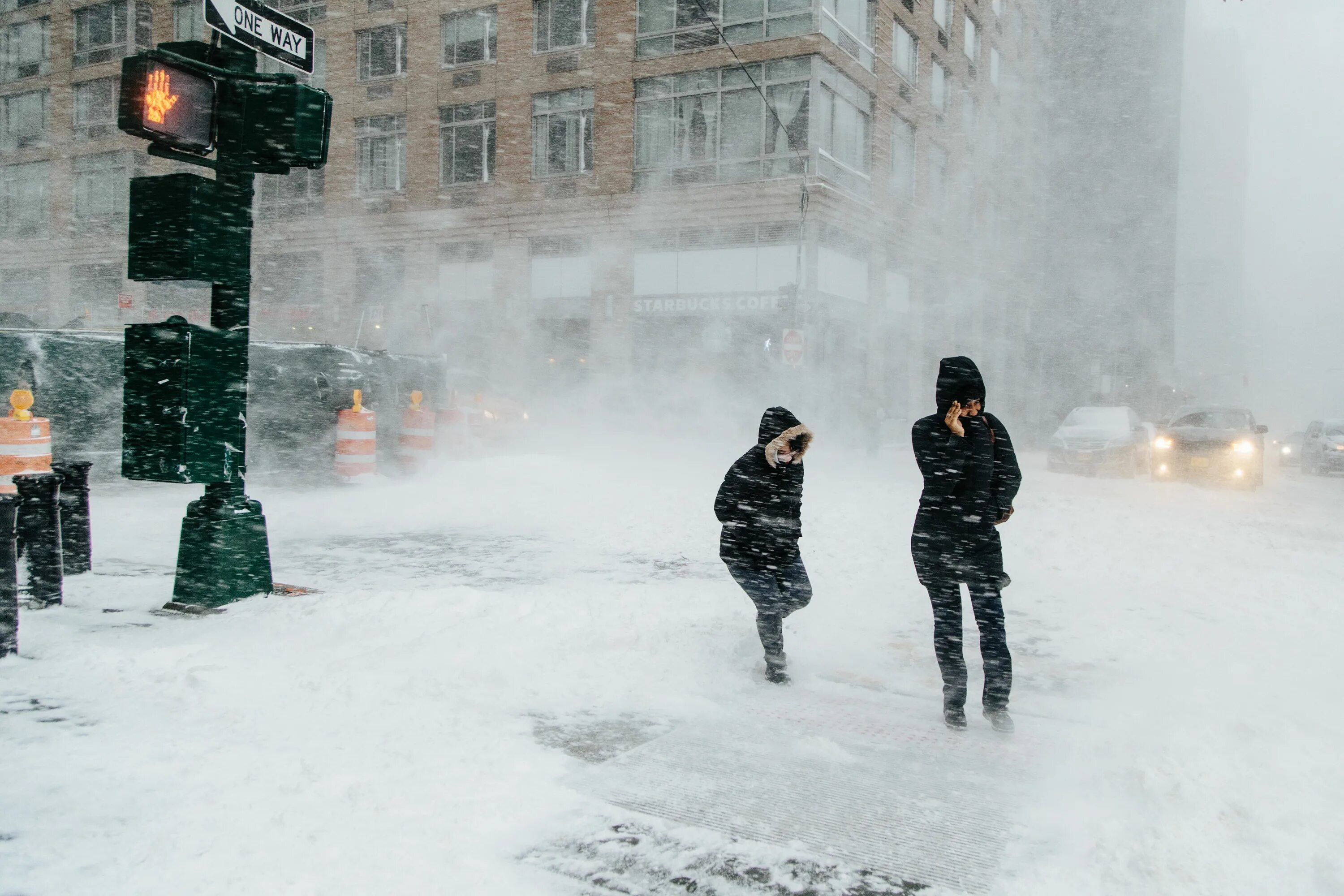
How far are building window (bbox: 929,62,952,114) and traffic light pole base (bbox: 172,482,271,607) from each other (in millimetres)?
29909

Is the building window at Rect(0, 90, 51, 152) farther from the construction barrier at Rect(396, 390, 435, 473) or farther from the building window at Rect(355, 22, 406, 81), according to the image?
the construction barrier at Rect(396, 390, 435, 473)

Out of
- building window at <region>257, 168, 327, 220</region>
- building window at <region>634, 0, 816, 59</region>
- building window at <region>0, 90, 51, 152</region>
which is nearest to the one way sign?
building window at <region>634, 0, 816, 59</region>

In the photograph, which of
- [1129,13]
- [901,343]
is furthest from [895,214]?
[1129,13]

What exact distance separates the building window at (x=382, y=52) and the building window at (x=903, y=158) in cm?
1528

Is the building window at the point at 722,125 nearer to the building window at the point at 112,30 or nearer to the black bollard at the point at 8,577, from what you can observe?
the building window at the point at 112,30

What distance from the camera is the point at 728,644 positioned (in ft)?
18.9

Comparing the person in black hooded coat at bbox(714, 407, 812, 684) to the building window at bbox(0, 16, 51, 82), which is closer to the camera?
the person in black hooded coat at bbox(714, 407, 812, 684)

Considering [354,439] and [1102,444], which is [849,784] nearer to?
[354,439]

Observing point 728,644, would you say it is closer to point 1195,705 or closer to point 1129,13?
point 1195,705

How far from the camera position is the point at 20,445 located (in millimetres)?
8742

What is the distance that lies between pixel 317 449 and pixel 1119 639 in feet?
31.6

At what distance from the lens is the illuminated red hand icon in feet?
17.9

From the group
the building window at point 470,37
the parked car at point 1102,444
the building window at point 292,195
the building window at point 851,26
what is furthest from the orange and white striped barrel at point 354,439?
the building window at point 292,195

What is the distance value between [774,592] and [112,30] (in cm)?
4006
